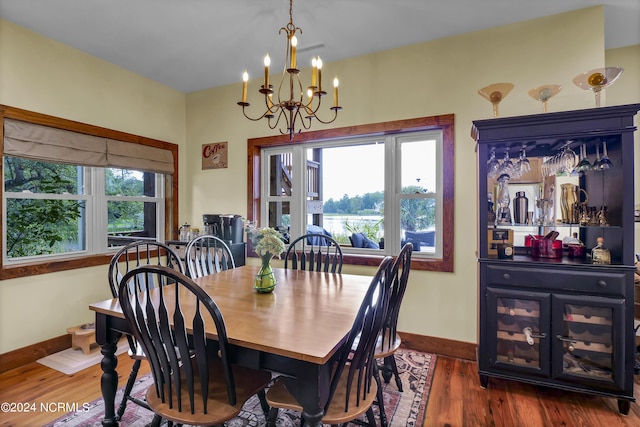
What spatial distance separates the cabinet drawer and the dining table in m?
0.92

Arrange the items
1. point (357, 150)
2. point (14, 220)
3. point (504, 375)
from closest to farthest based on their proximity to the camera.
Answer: point (504, 375)
point (14, 220)
point (357, 150)

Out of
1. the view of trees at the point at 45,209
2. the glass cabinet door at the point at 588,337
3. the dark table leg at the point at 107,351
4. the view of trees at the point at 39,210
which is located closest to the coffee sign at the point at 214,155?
the view of trees at the point at 45,209

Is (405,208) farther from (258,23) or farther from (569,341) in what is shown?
(258,23)

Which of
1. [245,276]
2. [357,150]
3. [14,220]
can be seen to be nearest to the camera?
[245,276]

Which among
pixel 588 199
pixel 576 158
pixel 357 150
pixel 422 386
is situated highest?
pixel 357 150

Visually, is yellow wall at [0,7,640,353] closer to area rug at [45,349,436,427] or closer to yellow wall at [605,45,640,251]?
yellow wall at [605,45,640,251]

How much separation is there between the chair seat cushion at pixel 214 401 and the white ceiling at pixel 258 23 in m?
2.44

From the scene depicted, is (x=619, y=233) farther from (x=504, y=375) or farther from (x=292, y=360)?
(x=292, y=360)

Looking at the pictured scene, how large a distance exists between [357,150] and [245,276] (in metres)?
1.79

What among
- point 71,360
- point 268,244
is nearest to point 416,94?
point 268,244

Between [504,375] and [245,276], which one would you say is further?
[245,276]

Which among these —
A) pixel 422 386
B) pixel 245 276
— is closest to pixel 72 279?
pixel 245 276

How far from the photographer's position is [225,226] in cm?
360

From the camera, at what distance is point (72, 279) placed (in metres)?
3.03
